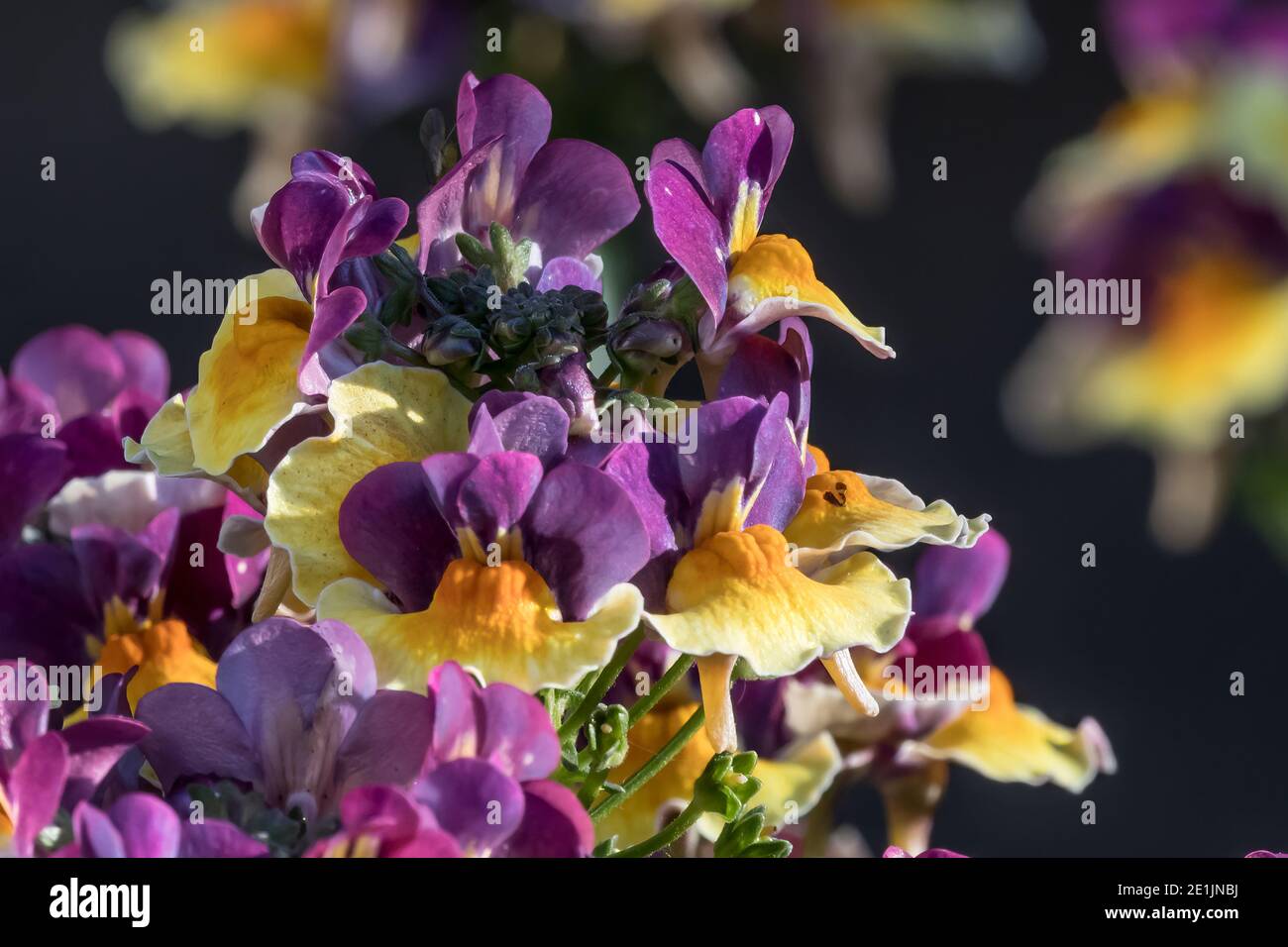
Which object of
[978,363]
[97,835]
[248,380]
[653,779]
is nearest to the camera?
[97,835]

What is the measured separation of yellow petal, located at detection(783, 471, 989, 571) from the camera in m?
0.59

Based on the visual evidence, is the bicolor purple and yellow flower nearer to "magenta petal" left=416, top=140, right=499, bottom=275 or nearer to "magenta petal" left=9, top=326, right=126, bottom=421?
"magenta petal" left=416, top=140, right=499, bottom=275

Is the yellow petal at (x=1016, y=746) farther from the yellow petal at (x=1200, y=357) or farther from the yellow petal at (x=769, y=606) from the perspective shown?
the yellow petal at (x=1200, y=357)

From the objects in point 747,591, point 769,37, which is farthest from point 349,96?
point 747,591

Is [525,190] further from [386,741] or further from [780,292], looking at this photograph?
[386,741]

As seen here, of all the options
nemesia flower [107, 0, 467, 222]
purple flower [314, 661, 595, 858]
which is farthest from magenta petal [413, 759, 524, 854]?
nemesia flower [107, 0, 467, 222]

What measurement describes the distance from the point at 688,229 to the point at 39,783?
10.4 inches

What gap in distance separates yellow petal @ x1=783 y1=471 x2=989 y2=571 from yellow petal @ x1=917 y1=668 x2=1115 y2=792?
192 mm

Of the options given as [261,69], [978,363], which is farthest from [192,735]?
[978,363]

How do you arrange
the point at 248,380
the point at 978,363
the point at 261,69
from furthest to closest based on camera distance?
the point at 978,363 < the point at 261,69 < the point at 248,380

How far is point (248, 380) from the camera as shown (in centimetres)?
59

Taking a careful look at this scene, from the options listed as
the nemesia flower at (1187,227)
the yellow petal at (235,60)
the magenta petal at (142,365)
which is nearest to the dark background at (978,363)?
the nemesia flower at (1187,227)

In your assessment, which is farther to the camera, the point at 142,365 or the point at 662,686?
Result: the point at 142,365

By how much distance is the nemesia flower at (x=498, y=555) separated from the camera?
Answer: 533 millimetres
